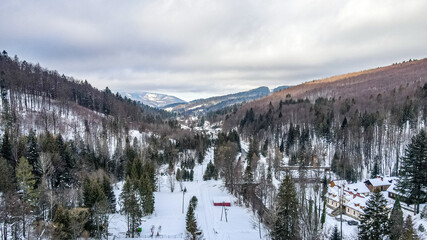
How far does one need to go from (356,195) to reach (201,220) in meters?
31.6

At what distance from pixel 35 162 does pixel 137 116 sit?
81.6 metres

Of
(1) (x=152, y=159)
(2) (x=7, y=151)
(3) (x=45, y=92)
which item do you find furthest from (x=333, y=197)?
(3) (x=45, y=92)

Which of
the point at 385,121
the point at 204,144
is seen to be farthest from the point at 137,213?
the point at 385,121

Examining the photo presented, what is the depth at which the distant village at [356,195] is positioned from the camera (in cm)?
4247

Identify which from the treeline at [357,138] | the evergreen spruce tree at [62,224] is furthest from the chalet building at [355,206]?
the evergreen spruce tree at [62,224]

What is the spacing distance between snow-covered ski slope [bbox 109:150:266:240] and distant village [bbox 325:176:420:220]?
60.2 feet

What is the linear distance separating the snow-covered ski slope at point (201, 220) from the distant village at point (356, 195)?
18.3 metres

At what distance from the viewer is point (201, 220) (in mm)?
40031

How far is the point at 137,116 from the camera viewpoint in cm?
12319

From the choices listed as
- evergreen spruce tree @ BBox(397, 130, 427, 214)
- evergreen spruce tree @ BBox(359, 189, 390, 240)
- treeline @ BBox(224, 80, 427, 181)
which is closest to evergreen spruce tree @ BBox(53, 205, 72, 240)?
evergreen spruce tree @ BBox(359, 189, 390, 240)

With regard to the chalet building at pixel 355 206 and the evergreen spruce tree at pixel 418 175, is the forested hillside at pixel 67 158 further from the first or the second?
the evergreen spruce tree at pixel 418 175

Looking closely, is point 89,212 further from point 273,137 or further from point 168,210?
point 273,137

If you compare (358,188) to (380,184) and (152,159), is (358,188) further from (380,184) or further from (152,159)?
(152,159)

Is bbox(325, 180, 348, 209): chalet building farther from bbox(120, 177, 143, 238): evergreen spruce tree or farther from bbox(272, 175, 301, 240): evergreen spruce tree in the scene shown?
bbox(120, 177, 143, 238): evergreen spruce tree
